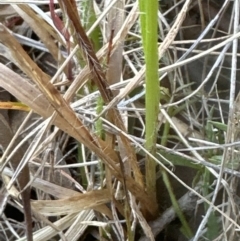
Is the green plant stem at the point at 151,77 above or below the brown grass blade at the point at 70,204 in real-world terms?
above

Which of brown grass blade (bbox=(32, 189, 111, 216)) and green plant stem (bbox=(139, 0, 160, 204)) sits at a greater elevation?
green plant stem (bbox=(139, 0, 160, 204))

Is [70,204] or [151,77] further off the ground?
[151,77]

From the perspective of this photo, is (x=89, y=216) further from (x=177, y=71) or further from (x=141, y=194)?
(x=177, y=71)

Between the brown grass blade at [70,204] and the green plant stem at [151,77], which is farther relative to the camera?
the brown grass blade at [70,204]

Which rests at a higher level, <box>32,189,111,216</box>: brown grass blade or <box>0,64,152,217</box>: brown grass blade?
<box>0,64,152,217</box>: brown grass blade

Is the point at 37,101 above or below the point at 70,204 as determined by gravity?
above

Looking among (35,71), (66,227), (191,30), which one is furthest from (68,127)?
(191,30)

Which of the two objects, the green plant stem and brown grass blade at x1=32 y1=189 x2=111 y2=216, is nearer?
the green plant stem

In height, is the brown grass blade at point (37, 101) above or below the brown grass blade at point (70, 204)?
above
